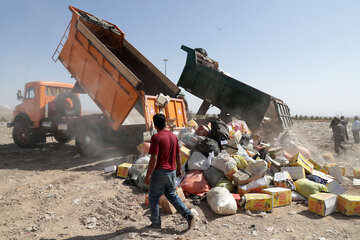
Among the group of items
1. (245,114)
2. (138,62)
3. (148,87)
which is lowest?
(245,114)

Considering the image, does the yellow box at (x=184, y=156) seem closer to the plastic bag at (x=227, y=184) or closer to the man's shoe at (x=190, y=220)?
the plastic bag at (x=227, y=184)

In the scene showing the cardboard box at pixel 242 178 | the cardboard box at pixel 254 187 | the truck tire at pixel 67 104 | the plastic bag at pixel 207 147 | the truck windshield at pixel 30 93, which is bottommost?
the cardboard box at pixel 254 187

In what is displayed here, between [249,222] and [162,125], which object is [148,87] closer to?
[162,125]

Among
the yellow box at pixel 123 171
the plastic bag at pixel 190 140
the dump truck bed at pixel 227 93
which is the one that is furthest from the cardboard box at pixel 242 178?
the dump truck bed at pixel 227 93

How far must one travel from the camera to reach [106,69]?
16.9 feet

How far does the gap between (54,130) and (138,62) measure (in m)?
3.31

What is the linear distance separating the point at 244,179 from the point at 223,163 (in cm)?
42

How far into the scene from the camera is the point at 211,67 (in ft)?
27.3

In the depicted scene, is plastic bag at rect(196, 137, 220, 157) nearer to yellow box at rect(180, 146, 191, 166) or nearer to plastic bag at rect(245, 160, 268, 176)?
yellow box at rect(180, 146, 191, 166)

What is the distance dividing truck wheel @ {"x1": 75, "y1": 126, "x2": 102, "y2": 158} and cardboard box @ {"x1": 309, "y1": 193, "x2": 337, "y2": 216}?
479cm

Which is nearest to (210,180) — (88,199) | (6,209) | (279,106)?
(88,199)

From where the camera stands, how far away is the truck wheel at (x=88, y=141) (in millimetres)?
5746

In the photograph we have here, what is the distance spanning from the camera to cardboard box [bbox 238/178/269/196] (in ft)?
11.5

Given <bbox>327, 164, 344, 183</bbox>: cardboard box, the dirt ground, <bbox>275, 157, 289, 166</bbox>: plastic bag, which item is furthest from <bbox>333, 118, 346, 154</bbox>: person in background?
<bbox>275, 157, 289, 166</bbox>: plastic bag
